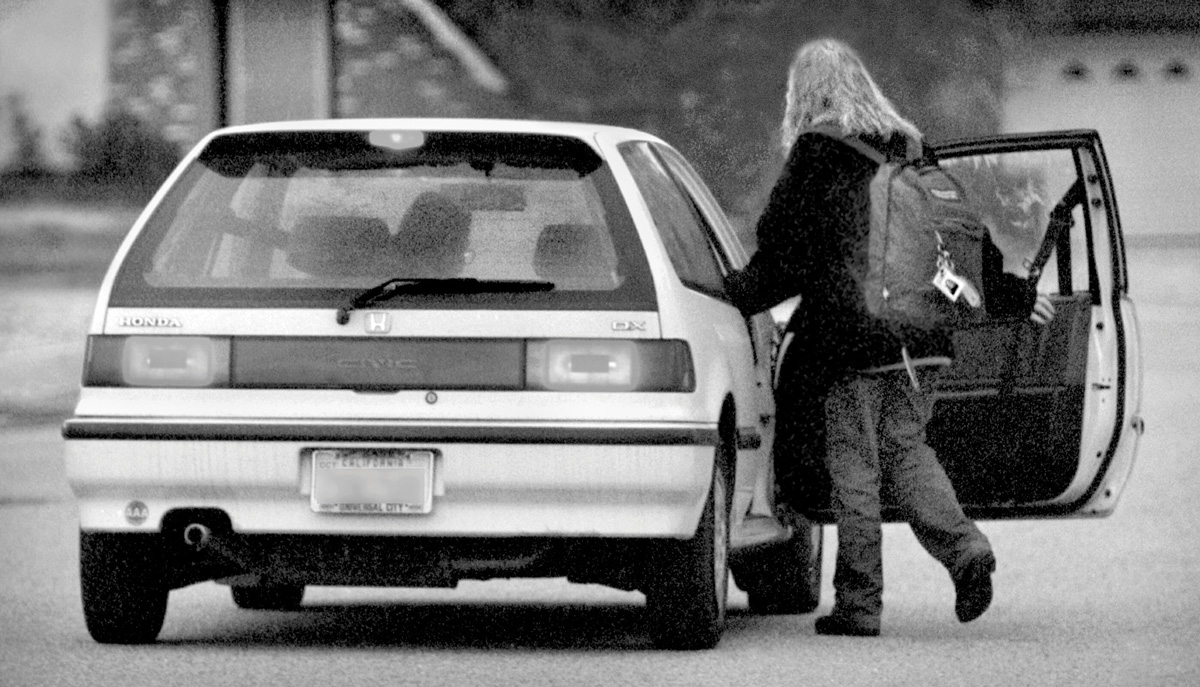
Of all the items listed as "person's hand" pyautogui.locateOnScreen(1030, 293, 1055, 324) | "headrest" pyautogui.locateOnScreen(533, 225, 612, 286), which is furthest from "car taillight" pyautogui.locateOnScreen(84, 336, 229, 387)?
"person's hand" pyautogui.locateOnScreen(1030, 293, 1055, 324)

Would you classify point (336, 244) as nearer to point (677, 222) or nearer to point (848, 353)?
point (677, 222)

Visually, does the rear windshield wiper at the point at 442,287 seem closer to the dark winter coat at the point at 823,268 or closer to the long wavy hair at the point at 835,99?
the dark winter coat at the point at 823,268

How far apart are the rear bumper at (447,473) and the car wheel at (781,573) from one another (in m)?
1.90

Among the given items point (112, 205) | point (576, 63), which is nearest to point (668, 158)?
point (112, 205)

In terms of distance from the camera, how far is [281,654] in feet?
26.9

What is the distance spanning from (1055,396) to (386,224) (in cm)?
235

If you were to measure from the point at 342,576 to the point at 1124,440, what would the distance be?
263 cm

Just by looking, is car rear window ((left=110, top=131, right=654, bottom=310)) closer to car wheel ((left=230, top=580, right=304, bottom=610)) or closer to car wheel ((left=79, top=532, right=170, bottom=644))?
car wheel ((left=79, top=532, right=170, bottom=644))

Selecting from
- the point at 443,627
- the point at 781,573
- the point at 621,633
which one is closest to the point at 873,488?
the point at 621,633

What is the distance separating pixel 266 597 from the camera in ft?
31.7

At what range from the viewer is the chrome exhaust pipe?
7863mm

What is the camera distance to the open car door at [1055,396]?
902cm

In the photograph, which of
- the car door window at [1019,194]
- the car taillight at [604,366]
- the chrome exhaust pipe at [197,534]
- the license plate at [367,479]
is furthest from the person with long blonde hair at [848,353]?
the chrome exhaust pipe at [197,534]

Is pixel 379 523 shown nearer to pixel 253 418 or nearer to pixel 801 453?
pixel 253 418
